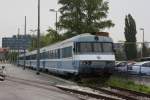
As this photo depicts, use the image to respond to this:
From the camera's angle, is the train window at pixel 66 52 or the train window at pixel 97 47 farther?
the train window at pixel 66 52

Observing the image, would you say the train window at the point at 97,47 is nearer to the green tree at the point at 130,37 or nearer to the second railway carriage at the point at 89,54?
the second railway carriage at the point at 89,54

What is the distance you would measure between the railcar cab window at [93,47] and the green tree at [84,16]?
18.6 metres

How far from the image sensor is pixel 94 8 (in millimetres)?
49281

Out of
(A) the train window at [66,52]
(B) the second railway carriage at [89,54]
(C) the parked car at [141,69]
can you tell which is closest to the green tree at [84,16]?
(C) the parked car at [141,69]

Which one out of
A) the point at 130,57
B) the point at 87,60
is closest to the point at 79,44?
the point at 87,60

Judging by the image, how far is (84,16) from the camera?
49312 millimetres

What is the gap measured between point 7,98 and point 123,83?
1241 centimetres

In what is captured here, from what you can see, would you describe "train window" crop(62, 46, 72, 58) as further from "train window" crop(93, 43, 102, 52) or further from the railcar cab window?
"train window" crop(93, 43, 102, 52)

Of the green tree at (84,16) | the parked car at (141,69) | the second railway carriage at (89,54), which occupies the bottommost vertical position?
the parked car at (141,69)

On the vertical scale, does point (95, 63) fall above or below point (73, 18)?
below

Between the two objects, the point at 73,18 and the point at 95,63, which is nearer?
the point at 95,63

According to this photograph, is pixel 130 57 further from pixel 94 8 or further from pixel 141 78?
pixel 141 78

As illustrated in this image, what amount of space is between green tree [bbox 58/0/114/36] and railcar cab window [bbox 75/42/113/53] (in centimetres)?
1860

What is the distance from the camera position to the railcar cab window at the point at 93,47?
2920 centimetres
